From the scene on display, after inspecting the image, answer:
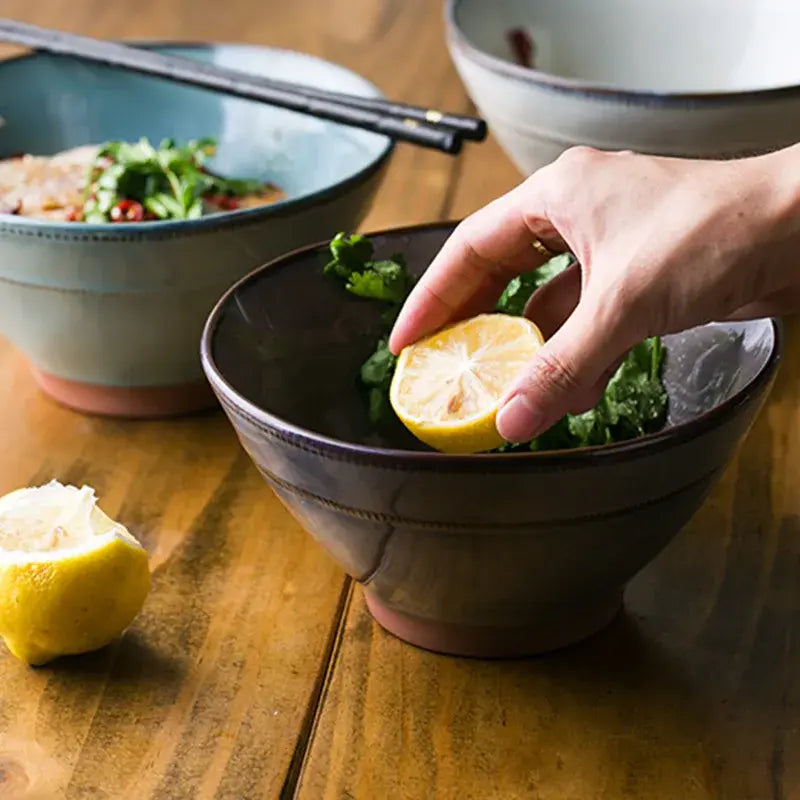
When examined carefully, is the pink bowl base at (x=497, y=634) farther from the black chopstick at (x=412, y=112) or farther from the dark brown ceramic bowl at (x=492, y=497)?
the black chopstick at (x=412, y=112)

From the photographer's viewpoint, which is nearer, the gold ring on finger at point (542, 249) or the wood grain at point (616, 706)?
the wood grain at point (616, 706)

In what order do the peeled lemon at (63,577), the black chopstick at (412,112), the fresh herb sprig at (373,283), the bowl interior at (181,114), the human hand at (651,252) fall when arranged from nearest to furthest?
1. the human hand at (651,252)
2. the peeled lemon at (63,577)
3. the fresh herb sprig at (373,283)
4. the black chopstick at (412,112)
5. the bowl interior at (181,114)

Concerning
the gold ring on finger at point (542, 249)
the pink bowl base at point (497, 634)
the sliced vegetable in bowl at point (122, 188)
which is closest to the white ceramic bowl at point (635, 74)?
the sliced vegetable in bowl at point (122, 188)

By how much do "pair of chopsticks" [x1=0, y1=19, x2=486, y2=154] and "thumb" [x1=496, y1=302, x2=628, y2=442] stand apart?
0.42 metres

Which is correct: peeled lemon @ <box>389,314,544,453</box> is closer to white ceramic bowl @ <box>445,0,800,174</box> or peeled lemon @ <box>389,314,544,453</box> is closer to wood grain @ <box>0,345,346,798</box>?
wood grain @ <box>0,345,346,798</box>

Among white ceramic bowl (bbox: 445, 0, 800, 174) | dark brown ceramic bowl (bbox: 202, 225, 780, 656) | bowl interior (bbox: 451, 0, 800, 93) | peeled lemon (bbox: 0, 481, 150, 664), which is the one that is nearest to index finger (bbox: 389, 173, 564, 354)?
dark brown ceramic bowl (bbox: 202, 225, 780, 656)

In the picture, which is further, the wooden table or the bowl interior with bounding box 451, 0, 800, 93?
the bowl interior with bounding box 451, 0, 800, 93

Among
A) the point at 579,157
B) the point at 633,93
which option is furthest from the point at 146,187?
the point at 579,157

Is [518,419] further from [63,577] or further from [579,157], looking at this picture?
[63,577]

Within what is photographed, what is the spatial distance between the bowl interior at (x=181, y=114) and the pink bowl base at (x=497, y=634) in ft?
2.00

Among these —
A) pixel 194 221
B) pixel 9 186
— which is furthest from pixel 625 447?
pixel 9 186

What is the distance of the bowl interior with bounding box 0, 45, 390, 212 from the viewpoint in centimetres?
145

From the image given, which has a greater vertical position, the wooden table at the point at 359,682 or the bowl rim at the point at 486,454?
the bowl rim at the point at 486,454

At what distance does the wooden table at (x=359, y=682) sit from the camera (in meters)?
0.82
